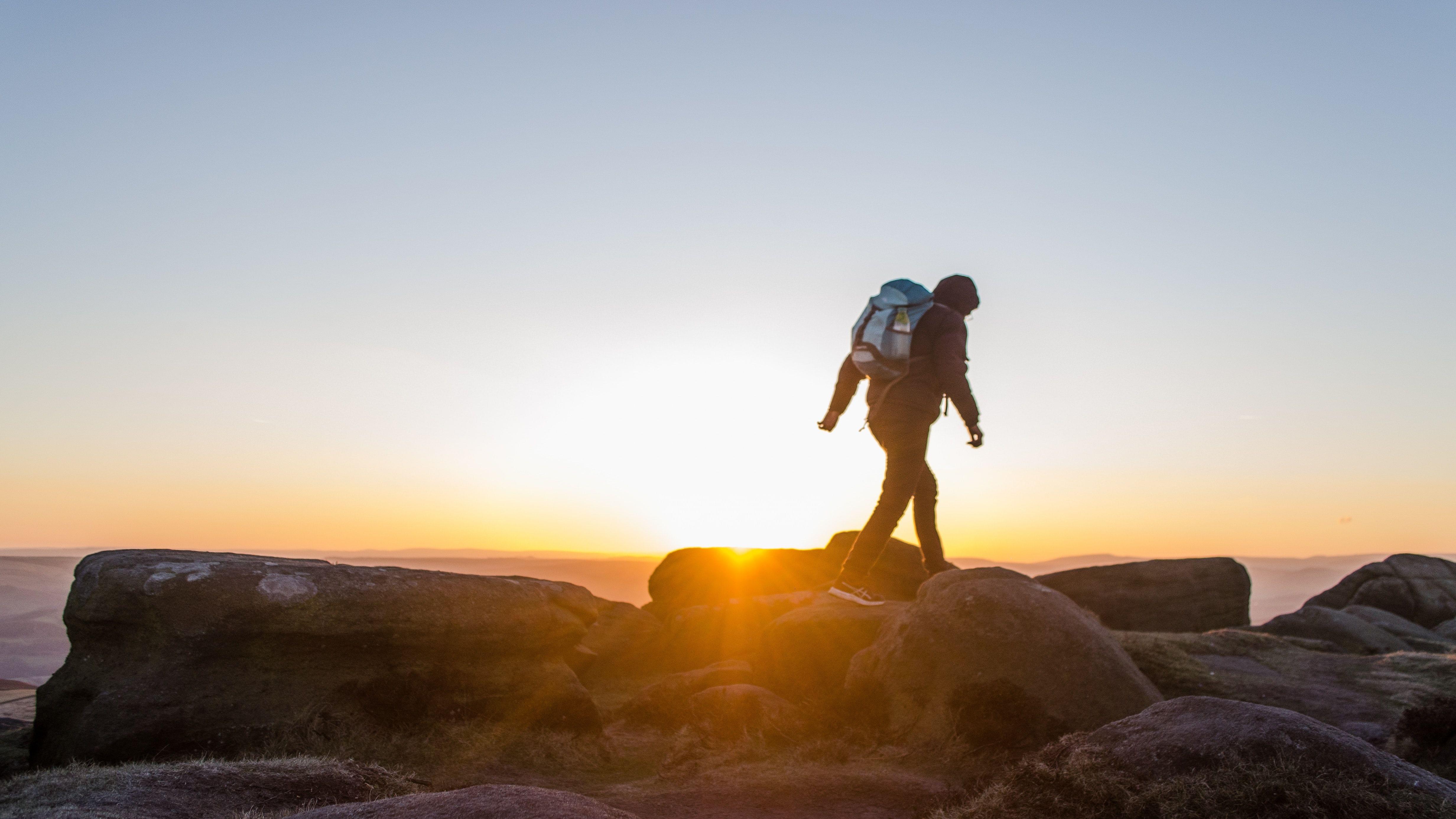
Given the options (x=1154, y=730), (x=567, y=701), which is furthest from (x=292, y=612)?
(x=1154, y=730)

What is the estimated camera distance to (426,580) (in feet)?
23.2

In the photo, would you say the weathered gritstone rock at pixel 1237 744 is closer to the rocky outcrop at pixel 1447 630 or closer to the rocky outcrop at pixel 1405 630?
the rocky outcrop at pixel 1405 630

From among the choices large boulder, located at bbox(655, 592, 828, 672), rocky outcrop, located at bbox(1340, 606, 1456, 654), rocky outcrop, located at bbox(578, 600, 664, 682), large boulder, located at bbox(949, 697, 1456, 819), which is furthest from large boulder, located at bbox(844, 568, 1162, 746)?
rocky outcrop, located at bbox(1340, 606, 1456, 654)

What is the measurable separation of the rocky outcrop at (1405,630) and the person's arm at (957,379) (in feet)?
29.8

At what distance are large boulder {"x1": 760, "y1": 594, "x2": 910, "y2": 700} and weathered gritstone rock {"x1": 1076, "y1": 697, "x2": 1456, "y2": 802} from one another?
3.77 metres

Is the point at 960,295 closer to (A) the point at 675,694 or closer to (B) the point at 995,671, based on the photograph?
(B) the point at 995,671

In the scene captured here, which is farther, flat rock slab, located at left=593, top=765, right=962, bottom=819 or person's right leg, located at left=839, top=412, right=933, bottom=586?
person's right leg, located at left=839, top=412, right=933, bottom=586

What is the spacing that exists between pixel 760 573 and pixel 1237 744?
9.92 meters

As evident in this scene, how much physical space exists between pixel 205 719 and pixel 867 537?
5743 millimetres

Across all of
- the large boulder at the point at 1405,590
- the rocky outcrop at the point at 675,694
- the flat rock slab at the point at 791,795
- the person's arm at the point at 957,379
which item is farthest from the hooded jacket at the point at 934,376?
the large boulder at the point at 1405,590

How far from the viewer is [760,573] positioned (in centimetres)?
1358

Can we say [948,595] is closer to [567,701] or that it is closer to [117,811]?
[567,701]

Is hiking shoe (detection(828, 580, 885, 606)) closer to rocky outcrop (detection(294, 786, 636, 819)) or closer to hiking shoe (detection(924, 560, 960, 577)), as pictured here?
hiking shoe (detection(924, 560, 960, 577))

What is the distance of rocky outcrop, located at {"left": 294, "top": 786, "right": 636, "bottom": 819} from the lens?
3084 millimetres
